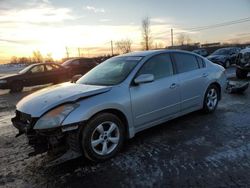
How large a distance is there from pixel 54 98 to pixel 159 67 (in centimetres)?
215

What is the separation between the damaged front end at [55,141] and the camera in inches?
156

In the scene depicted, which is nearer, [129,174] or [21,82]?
[129,174]

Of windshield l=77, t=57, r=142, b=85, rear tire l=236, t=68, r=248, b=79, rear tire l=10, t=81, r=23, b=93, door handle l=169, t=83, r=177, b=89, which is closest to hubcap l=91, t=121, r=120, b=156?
windshield l=77, t=57, r=142, b=85

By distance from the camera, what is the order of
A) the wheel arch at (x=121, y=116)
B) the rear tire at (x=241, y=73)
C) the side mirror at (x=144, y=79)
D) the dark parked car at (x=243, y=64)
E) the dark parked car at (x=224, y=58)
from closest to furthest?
1. the wheel arch at (x=121, y=116)
2. the side mirror at (x=144, y=79)
3. the dark parked car at (x=243, y=64)
4. the rear tire at (x=241, y=73)
5. the dark parked car at (x=224, y=58)

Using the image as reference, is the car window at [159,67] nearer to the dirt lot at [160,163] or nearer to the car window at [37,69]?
A: the dirt lot at [160,163]

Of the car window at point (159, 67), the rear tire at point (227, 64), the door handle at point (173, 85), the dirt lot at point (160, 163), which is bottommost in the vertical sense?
the rear tire at point (227, 64)

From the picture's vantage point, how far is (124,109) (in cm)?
461

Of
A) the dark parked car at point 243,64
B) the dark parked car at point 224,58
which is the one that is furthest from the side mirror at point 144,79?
the dark parked car at point 224,58

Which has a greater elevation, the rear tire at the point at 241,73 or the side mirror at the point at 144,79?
the side mirror at the point at 144,79

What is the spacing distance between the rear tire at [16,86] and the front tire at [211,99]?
11305 mm

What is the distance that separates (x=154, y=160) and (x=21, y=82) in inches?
496

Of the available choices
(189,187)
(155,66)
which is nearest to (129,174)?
(189,187)

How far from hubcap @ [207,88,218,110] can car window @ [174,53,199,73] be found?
0.78 meters

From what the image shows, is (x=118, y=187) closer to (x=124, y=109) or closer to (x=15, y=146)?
(x=124, y=109)
